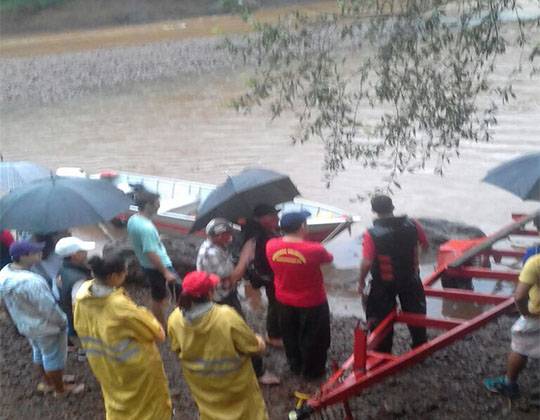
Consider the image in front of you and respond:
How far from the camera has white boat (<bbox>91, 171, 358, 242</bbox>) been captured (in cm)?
1062

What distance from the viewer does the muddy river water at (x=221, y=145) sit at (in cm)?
1330

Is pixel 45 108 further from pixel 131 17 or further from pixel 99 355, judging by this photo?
pixel 99 355

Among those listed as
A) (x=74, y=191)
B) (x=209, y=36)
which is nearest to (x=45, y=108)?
(x=209, y=36)

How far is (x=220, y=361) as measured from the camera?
4539mm

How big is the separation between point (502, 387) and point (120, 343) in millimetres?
2769

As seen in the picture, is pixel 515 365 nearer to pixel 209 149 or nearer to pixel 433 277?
pixel 433 277

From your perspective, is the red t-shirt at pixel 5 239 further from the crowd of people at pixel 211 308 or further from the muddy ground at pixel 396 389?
the muddy ground at pixel 396 389

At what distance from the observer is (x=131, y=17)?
41.4m

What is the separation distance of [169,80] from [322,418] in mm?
23562

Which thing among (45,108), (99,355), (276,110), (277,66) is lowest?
(45,108)

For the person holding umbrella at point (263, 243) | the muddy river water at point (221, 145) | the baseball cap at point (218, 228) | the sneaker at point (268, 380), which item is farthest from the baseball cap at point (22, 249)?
the muddy river water at point (221, 145)

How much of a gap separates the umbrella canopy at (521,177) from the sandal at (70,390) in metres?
3.94

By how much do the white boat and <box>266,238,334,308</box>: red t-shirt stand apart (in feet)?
12.2

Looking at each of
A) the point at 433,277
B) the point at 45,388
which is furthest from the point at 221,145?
the point at 45,388
